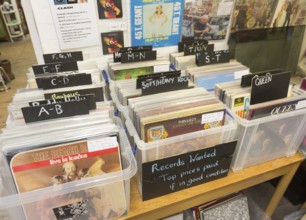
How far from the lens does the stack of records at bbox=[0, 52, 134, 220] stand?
59 cm

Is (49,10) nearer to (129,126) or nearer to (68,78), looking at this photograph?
(68,78)

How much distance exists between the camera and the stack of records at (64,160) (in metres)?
0.59

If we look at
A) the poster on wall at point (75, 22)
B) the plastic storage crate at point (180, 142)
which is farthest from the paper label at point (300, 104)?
the poster on wall at point (75, 22)

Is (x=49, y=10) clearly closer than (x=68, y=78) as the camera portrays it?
No

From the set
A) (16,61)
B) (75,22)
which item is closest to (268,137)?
(75,22)

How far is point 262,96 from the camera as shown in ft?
2.55

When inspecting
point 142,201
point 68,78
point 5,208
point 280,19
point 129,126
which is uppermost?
point 280,19

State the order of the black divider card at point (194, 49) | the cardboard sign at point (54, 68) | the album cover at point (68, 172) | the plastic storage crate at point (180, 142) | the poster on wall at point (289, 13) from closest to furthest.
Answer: the album cover at point (68, 172), the plastic storage crate at point (180, 142), the cardboard sign at point (54, 68), the black divider card at point (194, 49), the poster on wall at point (289, 13)

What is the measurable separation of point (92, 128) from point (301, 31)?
56.6 inches

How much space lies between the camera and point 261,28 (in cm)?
134

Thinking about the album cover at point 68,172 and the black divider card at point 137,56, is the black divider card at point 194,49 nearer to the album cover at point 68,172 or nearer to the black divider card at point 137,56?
the black divider card at point 137,56

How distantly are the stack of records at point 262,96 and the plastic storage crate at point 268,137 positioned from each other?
2 cm

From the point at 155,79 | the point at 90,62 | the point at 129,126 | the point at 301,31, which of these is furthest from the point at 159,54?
the point at 301,31

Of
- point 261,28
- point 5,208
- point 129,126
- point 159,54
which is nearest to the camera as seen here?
point 5,208
